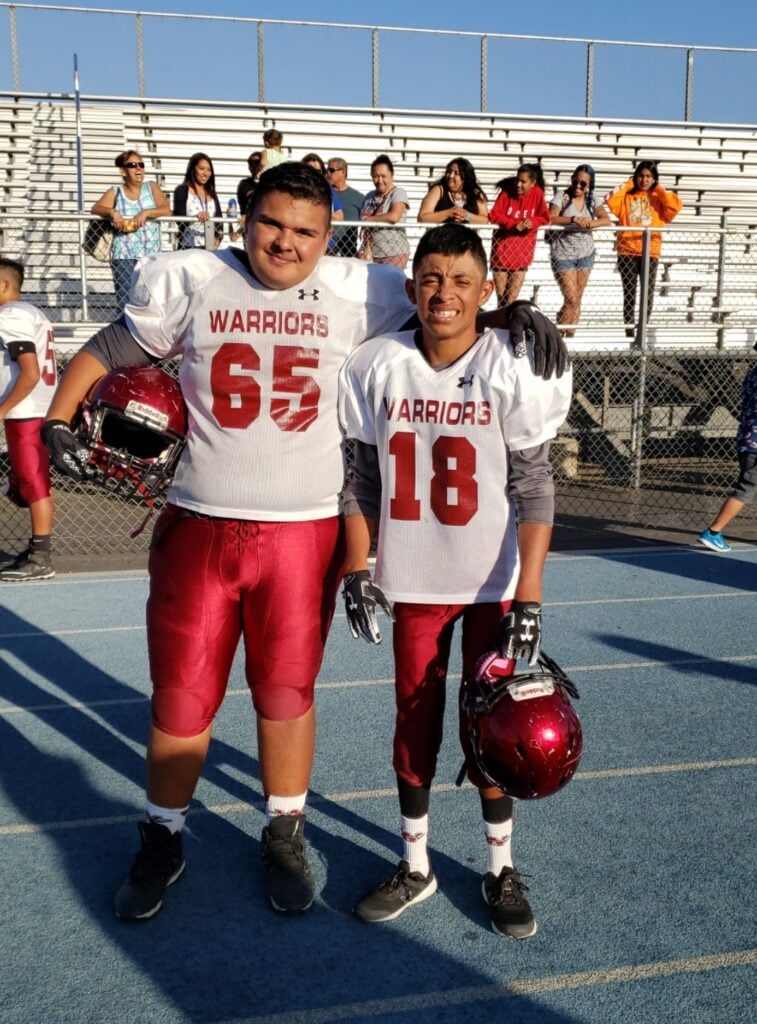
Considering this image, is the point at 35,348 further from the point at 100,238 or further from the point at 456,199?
the point at 456,199

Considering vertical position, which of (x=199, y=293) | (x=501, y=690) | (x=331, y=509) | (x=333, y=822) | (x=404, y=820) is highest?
(x=199, y=293)

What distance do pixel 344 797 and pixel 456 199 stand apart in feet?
22.3

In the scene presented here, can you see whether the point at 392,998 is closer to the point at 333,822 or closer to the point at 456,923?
the point at 456,923

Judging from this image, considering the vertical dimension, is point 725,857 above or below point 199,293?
below

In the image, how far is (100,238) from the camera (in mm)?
9117

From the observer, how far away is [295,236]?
9.68 feet

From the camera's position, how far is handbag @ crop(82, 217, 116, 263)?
9.04 m

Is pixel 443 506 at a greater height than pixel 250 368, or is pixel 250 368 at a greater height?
pixel 250 368

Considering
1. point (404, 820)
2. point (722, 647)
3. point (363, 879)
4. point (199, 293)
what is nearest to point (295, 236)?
point (199, 293)

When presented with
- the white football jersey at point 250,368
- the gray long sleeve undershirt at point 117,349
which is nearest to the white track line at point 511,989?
the white football jersey at point 250,368

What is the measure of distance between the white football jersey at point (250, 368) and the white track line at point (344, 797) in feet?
4.08

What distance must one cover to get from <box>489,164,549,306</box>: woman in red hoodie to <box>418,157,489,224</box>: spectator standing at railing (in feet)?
0.62

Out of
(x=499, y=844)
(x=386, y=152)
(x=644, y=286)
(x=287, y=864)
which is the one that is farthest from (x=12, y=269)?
(x=386, y=152)

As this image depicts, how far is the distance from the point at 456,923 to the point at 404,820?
0.31 meters
